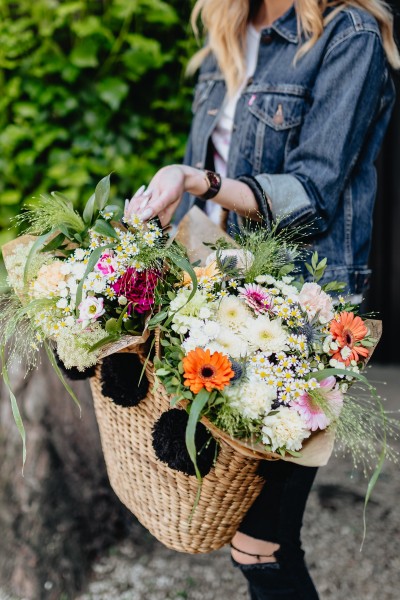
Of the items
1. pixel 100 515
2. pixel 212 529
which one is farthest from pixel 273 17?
pixel 100 515

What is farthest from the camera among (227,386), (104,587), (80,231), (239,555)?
(104,587)

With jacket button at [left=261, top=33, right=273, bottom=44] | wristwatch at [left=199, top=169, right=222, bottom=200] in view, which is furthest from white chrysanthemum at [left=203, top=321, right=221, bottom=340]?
jacket button at [left=261, top=33, right=273, bottom=44]

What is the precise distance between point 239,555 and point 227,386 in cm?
64

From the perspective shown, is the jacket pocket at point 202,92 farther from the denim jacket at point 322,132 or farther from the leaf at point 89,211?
the leaf at point 89,211

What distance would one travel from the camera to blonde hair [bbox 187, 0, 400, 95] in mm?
1566

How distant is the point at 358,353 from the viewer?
1.19 metres

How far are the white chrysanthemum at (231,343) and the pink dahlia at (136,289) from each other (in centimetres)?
13

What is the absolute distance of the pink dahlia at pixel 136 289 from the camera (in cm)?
115

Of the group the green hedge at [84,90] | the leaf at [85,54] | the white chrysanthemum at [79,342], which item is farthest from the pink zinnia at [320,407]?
the leaf at [85,54]

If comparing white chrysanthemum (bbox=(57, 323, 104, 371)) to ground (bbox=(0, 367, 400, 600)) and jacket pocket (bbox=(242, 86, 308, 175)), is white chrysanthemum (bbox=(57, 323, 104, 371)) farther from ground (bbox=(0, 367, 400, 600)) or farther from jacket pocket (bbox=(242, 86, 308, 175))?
ground (bbox=(0, 367, 400, 600))

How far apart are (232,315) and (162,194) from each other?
31 cm

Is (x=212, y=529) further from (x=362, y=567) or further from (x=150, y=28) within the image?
(x=150, y=28)

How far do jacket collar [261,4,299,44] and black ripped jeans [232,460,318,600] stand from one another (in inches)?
40.0

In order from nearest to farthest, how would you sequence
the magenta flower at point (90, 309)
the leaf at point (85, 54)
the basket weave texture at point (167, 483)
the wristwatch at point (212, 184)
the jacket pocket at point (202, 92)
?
the magenta flower at point (90, 309), the basket weave texture at point (167, 483), the wristwatch at point (212, 184), the jacket pocket at point (202, 92), the leaf at point (85, 54)
